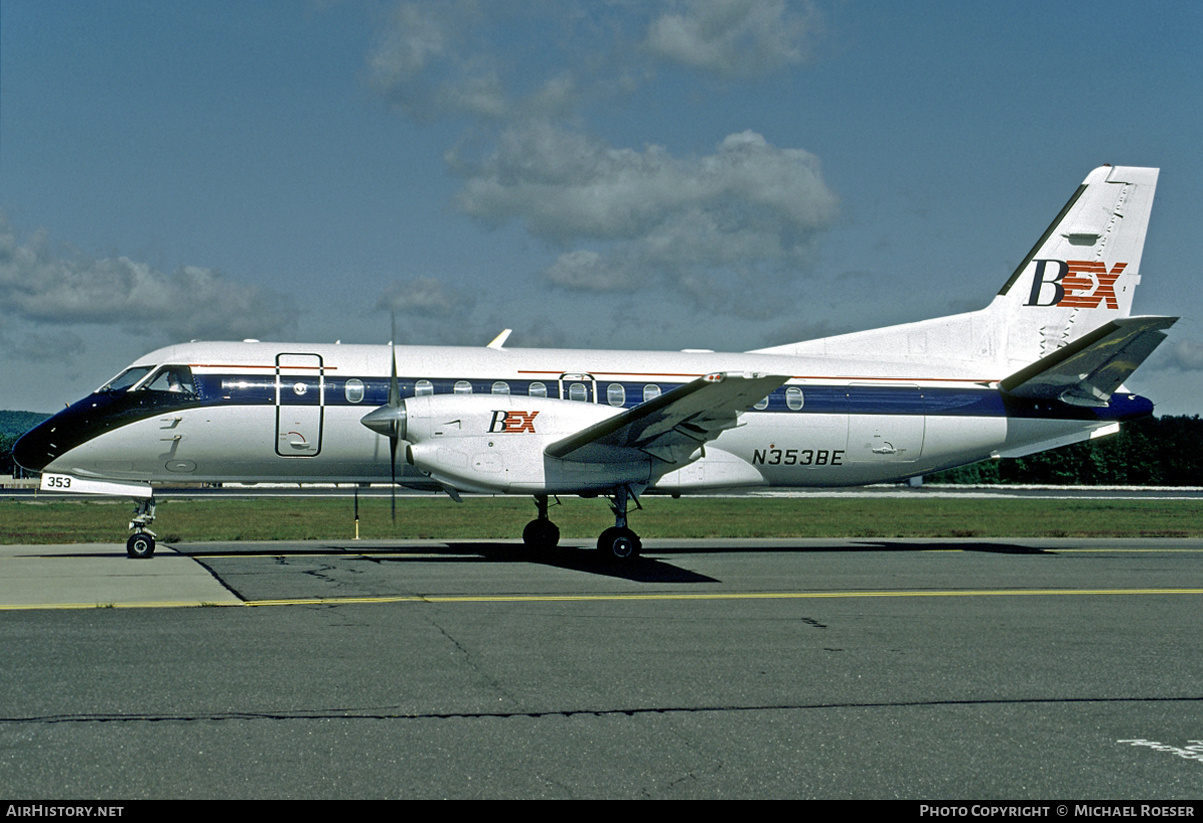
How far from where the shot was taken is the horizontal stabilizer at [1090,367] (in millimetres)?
18094

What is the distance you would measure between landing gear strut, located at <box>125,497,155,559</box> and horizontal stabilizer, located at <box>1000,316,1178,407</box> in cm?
1632

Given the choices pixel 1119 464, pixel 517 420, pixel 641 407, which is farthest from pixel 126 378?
pixel 1119 464

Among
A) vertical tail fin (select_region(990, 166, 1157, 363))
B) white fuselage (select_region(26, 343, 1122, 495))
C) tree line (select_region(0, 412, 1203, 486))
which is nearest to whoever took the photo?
white fuselage (select_region(26, 343, 1122, 495))

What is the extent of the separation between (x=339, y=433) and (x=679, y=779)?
525 inches

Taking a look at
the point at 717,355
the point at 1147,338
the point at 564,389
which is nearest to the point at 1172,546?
the point at 1147,338

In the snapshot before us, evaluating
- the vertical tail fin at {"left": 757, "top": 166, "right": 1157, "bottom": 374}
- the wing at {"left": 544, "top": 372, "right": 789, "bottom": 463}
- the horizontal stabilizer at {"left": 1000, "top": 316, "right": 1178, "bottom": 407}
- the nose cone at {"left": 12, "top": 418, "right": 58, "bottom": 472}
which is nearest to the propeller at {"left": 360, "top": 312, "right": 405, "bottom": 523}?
the wing at {"left": 544, "top": 372, "right": 789, "bottom": 463}

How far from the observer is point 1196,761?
5.95 meters

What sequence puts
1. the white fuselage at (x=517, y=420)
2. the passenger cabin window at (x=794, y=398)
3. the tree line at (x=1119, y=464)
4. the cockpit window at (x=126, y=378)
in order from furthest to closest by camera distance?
1. the tree line at (x=1119, y=464)
2. the passenger cabin window at (x=794, y=398)
3. the cockpit window at (x=126, y=378)
4. the white fuselage at (x=517, y=420)

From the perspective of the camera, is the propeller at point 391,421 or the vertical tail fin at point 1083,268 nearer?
the propeller at point 391,421

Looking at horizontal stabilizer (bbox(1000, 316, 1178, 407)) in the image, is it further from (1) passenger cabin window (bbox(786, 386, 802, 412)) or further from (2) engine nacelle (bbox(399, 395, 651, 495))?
(2) engine nacelle (bbox(399, 395, 651, 495))

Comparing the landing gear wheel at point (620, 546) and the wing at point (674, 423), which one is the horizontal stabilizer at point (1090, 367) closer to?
the wing at point (674, 423)

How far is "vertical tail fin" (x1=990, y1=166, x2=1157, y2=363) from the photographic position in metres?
21.1

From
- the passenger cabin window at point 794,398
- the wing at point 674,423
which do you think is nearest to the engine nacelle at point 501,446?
the wing at point 674,423

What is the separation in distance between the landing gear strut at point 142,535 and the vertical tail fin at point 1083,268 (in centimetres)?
1683
